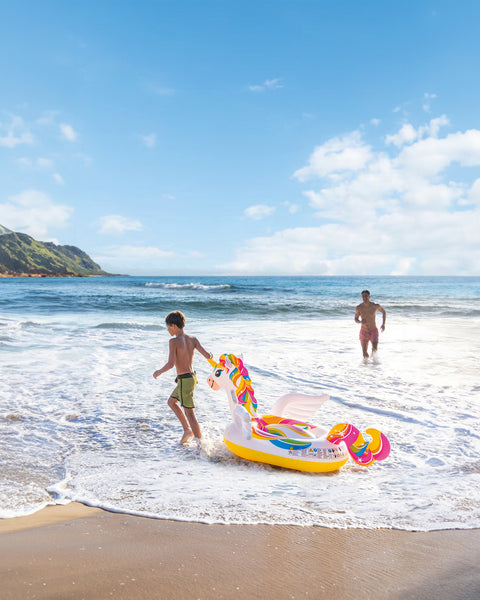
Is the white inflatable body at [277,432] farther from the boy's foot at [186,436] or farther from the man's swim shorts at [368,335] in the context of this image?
the man's swim shorts at [368,335]

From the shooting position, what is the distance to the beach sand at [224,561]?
210cm

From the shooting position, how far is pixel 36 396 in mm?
6559

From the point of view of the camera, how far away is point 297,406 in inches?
173

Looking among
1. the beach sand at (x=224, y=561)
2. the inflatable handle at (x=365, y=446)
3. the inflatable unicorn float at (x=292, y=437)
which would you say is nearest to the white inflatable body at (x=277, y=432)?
the inflatable unicorn float at (x=292, y=437)

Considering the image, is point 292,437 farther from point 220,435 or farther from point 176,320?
point 176,320

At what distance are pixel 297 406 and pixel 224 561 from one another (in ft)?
7.13

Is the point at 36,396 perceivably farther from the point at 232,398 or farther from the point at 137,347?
the point at 137,347

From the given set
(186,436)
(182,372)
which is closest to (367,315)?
(182,372)

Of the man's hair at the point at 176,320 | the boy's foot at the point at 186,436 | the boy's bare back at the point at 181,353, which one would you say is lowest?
the boy's foot at the point at 186,436

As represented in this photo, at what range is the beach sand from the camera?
6.88ft

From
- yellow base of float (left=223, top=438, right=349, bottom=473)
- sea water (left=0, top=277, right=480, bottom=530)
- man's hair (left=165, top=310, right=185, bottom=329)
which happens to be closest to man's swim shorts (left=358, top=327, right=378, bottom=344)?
sea water (left=0, top=277, right=480, bottom=530)

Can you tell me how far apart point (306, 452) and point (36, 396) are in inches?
187

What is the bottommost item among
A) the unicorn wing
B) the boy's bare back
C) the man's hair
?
the unicorn wing

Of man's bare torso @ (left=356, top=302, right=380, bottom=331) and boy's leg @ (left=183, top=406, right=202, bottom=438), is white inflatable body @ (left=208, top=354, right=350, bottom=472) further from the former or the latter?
man's bare torso @ (left=356, top=302, right=380, bottom=331)
